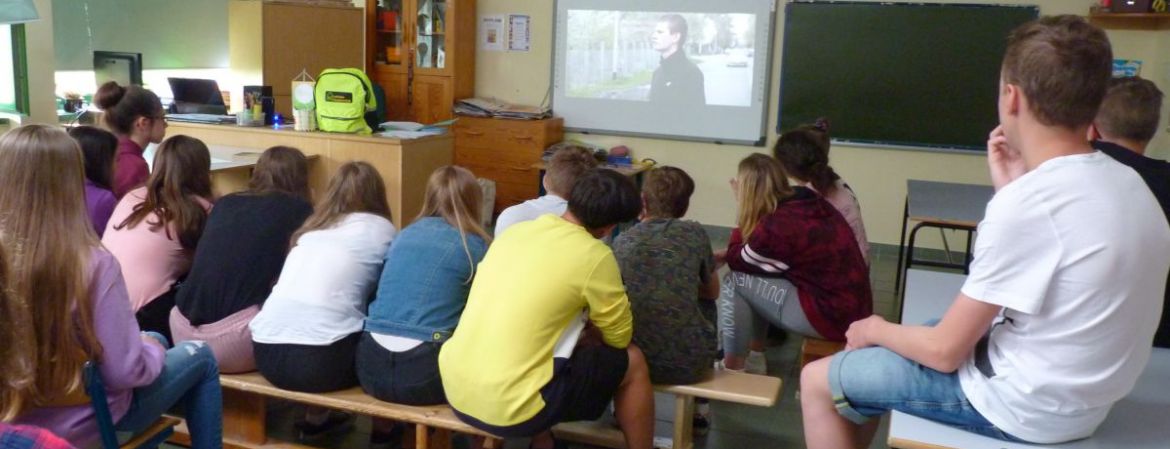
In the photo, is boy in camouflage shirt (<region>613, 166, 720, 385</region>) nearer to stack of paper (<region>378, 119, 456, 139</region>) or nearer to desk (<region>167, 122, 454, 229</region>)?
desk (<region>167, 122, 454, 229</region>)

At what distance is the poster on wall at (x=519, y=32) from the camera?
697 centimetres

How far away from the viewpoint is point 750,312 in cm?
331

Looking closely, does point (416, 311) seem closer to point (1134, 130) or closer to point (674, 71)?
point (1134, 130)

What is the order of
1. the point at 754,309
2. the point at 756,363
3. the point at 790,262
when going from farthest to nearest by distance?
the point at 756,363 < the point at 754,309 < the point at 790,262

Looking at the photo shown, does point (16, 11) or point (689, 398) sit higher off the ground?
point (16, 11)

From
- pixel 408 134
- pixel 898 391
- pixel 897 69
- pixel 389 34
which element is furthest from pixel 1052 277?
pixel 389 34

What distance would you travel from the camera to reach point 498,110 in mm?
6754

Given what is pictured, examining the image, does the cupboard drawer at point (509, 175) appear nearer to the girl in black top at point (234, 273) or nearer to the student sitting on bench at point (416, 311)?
the girl in black top at point (234, 273)

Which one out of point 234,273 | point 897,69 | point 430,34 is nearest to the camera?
point 234,273

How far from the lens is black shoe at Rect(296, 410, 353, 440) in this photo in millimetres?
2973

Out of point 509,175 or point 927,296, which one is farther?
point 509,175

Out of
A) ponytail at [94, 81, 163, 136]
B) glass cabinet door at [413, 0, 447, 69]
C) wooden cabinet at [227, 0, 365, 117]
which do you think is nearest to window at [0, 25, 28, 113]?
wooden cabinet at [227, 0, 365, 117]

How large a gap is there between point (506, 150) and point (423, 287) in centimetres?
436

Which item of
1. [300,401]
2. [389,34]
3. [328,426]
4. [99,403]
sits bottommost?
[328,426]
